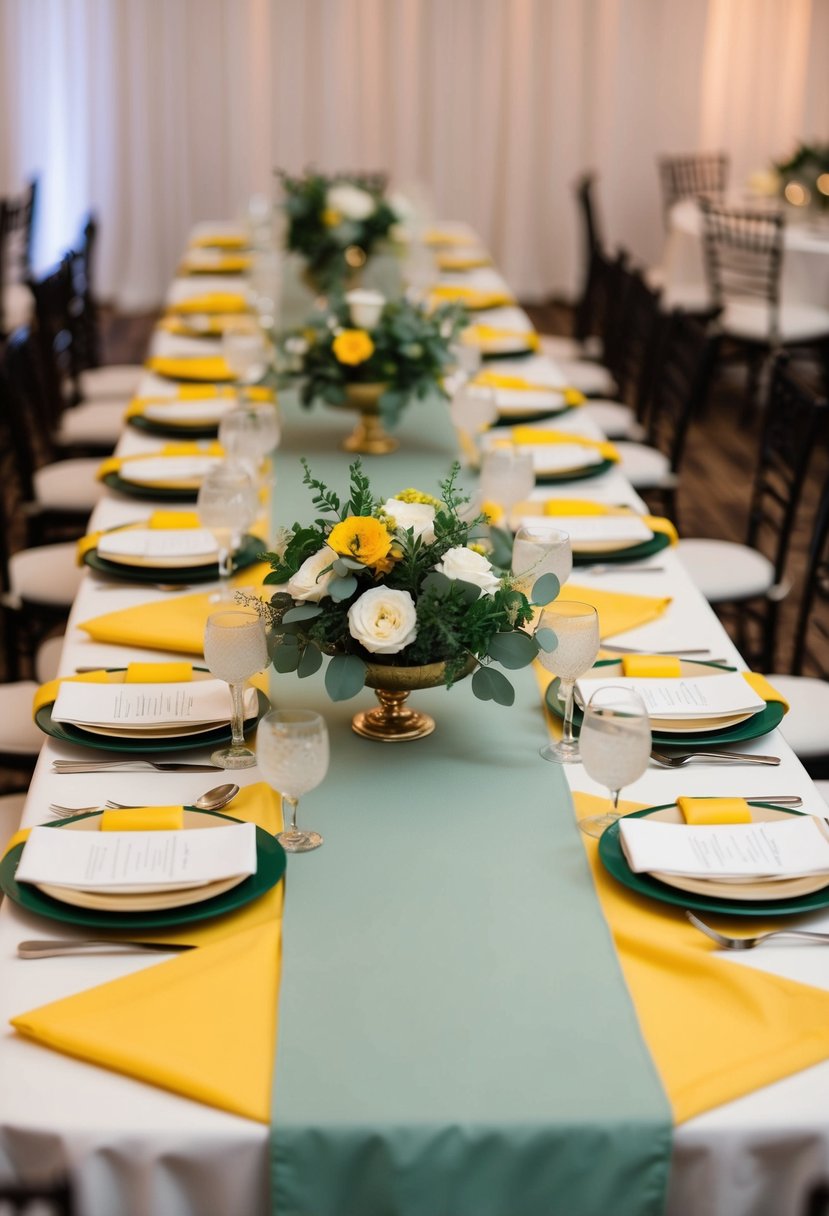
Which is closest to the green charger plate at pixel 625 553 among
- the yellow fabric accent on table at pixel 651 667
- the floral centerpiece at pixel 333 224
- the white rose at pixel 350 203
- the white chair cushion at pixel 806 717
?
the white chair cushion at pixel 806 717

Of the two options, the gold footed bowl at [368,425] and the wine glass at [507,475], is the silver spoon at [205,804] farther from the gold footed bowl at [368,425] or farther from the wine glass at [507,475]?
the gold footed bowl at [368,425]

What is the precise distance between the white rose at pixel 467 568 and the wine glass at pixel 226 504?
647 mm

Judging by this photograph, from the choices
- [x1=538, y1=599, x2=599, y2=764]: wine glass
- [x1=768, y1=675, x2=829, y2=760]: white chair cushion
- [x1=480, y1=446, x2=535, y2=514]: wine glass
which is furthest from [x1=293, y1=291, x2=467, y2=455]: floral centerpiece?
[x1=538, y1=599, x2=599, y2=764]: wine glass

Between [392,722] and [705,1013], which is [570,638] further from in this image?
[705,1013]

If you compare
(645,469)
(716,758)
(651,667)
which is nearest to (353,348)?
(645,469)

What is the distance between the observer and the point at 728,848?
1616 mm

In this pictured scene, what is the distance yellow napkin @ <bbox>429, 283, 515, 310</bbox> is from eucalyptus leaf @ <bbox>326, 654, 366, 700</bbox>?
316 centimetres

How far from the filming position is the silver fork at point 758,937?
150 cm

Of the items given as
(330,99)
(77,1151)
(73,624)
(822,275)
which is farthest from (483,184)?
(77,1151)

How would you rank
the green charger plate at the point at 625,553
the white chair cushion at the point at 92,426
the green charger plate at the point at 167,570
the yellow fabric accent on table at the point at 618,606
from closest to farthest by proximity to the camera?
the yellow fabric accent on table at the point at 618,606, the green charger plate at the point at 167,570, the green charger plate at the point at 625,553, the white chair cushion at the point at 92,426

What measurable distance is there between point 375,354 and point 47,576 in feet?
2.86

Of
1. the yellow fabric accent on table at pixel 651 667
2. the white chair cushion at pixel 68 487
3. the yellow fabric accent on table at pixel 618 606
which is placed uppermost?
the yellow fabric accent on table at pixel 651 667

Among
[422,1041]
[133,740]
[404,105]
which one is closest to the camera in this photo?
[422,1041]

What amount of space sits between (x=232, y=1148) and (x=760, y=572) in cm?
237
